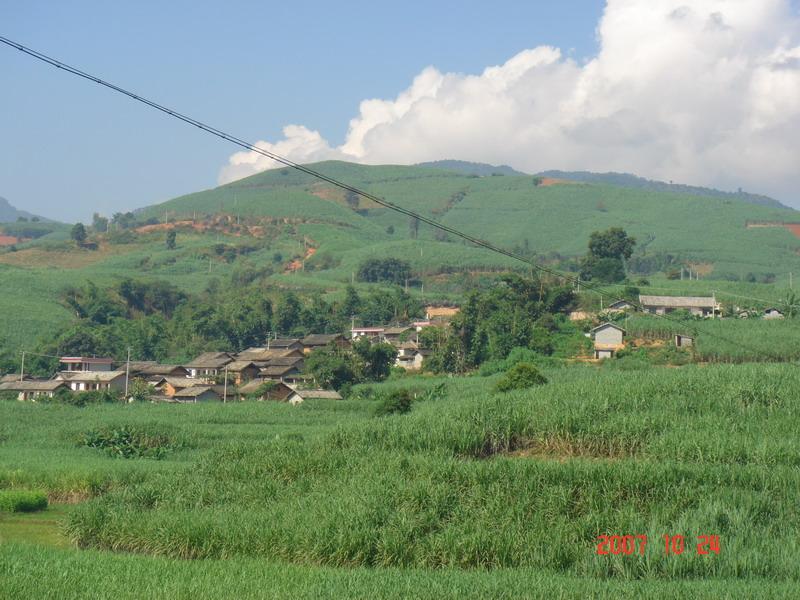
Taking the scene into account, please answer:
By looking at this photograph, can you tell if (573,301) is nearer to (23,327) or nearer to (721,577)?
(23,327)

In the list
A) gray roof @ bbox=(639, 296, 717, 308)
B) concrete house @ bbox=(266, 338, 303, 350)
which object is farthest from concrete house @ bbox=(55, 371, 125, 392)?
gray roof @ bbox=(639, 296, 717, 308)

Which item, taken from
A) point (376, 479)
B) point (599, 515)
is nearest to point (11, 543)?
point (376, 479)

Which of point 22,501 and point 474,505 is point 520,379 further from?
point 474,505

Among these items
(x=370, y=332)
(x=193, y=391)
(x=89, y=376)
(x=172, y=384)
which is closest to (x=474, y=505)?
(x=193, y=391)

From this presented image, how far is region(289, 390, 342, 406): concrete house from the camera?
58.3 metres

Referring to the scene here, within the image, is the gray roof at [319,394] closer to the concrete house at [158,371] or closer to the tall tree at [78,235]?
the concrete house at [158,371]

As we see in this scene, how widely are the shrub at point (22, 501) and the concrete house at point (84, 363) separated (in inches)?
2338

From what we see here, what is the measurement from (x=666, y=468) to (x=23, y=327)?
314 ft

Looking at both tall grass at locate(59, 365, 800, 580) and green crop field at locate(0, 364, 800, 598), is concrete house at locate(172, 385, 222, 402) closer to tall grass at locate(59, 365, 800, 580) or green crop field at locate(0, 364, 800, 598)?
green crop field at locate(0, 364, 800, 598)

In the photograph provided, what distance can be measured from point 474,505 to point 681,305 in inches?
2639

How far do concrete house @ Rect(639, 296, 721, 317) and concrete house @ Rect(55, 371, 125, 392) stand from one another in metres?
42.7

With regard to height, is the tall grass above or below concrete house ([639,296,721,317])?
below

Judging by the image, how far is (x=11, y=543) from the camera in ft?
58.7

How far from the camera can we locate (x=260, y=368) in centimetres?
7694
